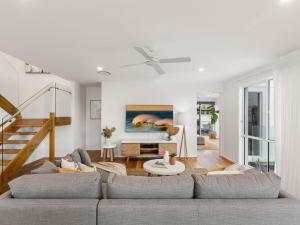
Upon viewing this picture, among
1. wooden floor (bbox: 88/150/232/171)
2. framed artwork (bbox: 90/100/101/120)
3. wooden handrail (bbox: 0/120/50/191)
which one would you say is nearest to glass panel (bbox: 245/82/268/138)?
wooden floor (bbox: 88/150/232/171)

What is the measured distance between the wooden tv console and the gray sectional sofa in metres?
3.88

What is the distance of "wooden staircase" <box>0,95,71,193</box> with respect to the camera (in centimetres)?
374

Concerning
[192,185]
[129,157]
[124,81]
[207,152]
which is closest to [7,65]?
[124,81]

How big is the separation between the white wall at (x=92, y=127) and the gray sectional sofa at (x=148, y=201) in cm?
541

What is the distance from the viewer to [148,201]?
1566 mm

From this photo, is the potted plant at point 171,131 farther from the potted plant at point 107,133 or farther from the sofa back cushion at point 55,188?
the sofa back cushion at point 55,188

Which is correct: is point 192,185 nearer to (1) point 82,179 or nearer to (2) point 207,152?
(1) point 82,179

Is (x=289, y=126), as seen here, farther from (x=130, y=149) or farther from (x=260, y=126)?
(x=130, y=149)

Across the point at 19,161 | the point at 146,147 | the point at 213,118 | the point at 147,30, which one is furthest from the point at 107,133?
the point at 213,118

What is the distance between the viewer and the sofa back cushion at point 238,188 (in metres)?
1.62

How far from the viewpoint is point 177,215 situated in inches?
58.7

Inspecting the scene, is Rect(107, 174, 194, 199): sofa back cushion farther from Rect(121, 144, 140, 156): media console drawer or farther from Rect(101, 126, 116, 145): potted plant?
Rect(101, 126, 116, 145): potted plant

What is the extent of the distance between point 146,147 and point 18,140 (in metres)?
3.36

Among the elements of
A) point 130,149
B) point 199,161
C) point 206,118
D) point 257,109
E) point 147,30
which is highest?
point 147,30
